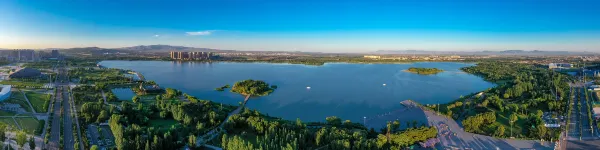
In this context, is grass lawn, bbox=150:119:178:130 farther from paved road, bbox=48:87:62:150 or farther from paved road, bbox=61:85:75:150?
paved road, bbox=48:87:62:150

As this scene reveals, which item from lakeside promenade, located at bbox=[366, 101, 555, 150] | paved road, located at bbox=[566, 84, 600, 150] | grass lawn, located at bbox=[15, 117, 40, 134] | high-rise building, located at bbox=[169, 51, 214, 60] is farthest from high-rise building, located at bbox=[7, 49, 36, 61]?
Answer: paved road, located at bbox=[566, 84, 600, 150]

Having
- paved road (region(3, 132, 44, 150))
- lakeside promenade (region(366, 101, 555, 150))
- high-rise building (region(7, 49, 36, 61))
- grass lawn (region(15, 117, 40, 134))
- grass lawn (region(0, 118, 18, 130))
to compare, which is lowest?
lakeside promenade (region(366, 101, 555, 150))

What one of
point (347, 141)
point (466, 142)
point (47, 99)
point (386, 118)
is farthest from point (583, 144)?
point (47, 99)

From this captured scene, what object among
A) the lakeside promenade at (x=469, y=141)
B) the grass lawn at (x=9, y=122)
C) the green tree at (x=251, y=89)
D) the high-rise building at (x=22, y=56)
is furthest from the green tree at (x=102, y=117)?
the high-rise building at (x=22, y=56)

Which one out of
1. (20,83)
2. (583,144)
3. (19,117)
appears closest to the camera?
(583,144)

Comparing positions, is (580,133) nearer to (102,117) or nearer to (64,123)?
(102,117)

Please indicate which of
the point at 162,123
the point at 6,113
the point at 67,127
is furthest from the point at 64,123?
the point at 162,123

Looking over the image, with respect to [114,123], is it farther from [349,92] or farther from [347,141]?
[349,92]

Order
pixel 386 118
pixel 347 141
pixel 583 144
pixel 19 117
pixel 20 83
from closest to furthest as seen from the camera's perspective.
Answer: pixel 347 141 < pixel 583 144 < pixel 19 117 < pixel 386 118 < pixel 20 83
